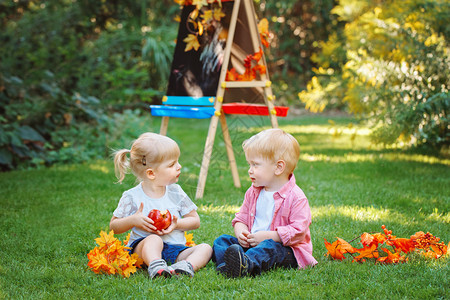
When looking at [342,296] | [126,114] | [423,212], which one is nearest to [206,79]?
[423,212]

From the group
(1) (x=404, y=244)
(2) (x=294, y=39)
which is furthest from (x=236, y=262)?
(2) (x=294, y=39)

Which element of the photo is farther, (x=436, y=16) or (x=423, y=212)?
(x=436, y=16)

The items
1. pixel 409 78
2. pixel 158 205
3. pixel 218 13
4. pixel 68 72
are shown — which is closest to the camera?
pixel 158 205

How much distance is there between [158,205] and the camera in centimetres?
268

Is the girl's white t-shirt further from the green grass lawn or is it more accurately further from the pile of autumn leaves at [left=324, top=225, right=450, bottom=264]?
the pile of autumn leaves at [left=324, top=225, right=450, bottom=264]

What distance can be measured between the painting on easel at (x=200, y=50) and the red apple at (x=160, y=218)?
1792mm

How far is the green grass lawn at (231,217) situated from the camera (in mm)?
2236

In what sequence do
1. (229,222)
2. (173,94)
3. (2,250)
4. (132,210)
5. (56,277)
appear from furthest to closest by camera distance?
1. (173,94)
2. (229,222)
3. (2,250)
4. (132,210)
5. (56,277)

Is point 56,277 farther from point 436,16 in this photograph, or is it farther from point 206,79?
point 436,16

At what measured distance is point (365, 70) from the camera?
5641 millimetres

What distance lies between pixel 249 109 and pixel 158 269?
2.00m

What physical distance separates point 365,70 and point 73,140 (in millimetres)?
3682

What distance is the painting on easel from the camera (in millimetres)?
4164

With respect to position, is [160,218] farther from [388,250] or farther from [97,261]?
[388,250]
